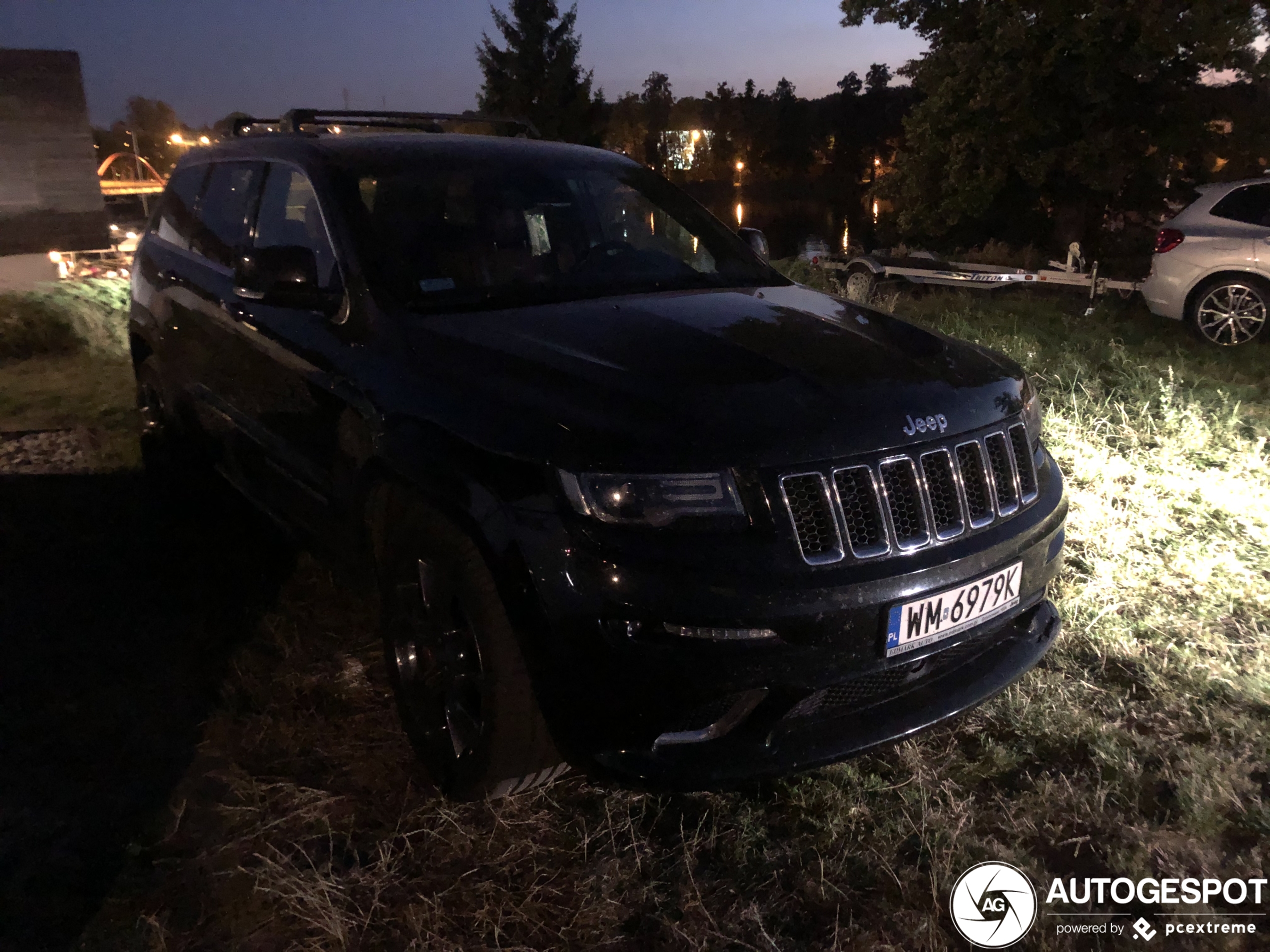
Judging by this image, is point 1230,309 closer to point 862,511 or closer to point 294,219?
point 862,511

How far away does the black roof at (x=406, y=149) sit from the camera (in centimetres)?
316

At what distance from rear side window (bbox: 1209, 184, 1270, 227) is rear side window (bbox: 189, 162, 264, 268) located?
7955 mm

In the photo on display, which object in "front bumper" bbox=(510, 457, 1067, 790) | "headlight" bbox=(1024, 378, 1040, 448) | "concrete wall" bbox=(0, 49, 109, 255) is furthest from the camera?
"concrete wall" bbox=(0, 49, 109, 255)

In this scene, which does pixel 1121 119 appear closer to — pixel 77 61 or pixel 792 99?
pixel 77 61

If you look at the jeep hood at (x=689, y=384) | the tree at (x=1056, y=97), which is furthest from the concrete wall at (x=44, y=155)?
the tree at (x=1056, y=97)

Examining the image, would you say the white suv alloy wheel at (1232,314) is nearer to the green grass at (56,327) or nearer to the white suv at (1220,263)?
the white suv at (1220,263)

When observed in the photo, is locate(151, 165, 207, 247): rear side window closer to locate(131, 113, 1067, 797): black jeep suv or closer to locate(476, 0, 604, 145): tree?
locate(131, 113, 1067, 797): black jeep suv

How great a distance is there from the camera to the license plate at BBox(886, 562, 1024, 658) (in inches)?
81.1

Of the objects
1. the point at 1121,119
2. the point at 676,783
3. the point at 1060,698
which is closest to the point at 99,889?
the point at 676,783

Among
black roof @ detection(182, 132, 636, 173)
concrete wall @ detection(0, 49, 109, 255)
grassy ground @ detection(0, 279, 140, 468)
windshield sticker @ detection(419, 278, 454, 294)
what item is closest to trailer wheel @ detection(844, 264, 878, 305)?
black roof @ detection(182, 132, 636, 173)

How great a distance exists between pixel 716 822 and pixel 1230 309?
7.72 m

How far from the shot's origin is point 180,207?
4293 millimetres

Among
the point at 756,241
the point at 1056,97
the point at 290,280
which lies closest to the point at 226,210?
the point at 290,280

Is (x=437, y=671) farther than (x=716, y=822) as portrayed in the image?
Yes
